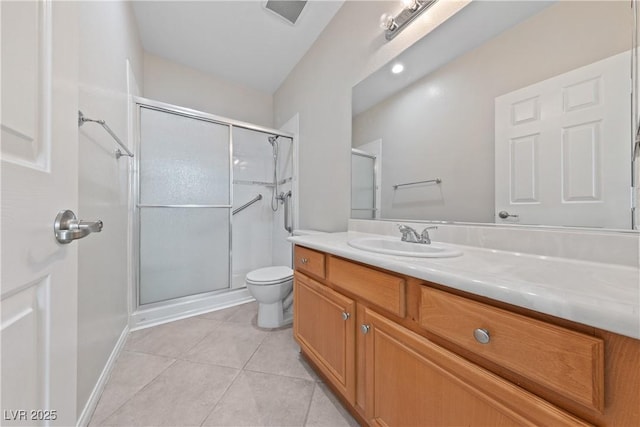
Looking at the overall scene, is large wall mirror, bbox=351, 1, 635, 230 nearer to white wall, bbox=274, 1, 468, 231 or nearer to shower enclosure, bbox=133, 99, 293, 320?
white wall, bbox=274, 1, 468, 231

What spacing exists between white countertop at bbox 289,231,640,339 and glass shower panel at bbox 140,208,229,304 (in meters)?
2.03

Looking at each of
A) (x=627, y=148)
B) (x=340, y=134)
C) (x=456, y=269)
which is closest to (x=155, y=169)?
(x=340, y=134)

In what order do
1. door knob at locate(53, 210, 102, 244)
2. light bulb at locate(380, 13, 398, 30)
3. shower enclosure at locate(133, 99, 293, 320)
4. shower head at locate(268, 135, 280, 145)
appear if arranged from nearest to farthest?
door knob at locate(53, 210, 102, 244), light bulb at locate(380, 13, 398, 30), shower enclosure at locate(133, 99, 293, 320), shower head at locate(268, 135, 280, 145)

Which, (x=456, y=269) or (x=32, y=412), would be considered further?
(x=456, y=269)

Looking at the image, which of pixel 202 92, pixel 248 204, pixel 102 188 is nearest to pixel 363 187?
pixel 102 188

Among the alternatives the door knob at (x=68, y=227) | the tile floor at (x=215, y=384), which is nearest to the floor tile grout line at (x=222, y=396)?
the tile floor at (x=215, y=384)

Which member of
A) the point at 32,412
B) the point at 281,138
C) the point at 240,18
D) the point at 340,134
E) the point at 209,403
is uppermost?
the point at 240,18

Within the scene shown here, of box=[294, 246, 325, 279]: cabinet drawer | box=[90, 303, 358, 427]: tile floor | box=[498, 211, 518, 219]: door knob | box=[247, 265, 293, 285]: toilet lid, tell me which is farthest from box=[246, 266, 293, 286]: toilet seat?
box=[498, 211, 518, 219]: door knob

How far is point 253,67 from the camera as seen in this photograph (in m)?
2.51

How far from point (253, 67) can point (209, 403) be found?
9.64ft

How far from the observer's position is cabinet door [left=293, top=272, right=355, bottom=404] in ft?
3.05

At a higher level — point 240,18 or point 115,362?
point 240,18

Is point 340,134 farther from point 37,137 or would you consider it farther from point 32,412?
point 32,412

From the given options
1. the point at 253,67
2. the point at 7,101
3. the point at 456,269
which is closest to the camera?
the point at 7,101
